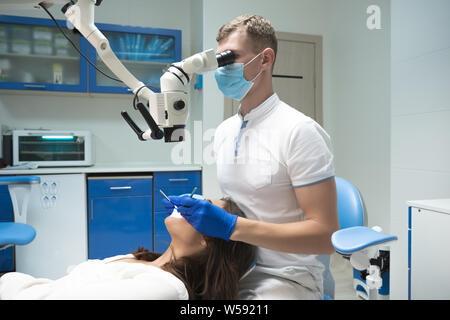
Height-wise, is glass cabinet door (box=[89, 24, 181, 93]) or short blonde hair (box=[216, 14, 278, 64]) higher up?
glass cabinet door (box=[89, 24, 181, 93])

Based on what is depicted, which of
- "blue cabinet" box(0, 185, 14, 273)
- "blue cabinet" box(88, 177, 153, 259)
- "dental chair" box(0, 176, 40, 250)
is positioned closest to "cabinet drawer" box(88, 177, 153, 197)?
"blue cabinet" box(88, 177, 153, 259)

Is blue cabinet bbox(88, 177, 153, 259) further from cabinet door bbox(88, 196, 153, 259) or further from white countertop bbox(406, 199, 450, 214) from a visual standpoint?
white countertop bbox(406, 199, 450, 214)

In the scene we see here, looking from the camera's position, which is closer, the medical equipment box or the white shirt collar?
the white shirt collar

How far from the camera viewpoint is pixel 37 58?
286 centimetres

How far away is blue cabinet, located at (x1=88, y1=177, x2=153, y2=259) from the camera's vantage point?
2680 millimetres

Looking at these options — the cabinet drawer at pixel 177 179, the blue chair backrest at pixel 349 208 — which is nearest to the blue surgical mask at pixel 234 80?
the blue chair backrest at pixel 349 208

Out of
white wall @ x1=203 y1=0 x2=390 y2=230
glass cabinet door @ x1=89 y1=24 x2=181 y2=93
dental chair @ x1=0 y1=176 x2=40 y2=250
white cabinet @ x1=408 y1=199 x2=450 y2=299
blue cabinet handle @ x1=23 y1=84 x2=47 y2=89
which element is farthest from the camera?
glass cabinet door @ x1=89 y1=24 x2=181 y2=93

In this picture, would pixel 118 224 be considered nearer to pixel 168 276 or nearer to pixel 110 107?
pixel 110 107

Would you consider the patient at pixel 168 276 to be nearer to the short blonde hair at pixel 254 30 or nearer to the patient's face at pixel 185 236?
the patient's face at pixel 185 236

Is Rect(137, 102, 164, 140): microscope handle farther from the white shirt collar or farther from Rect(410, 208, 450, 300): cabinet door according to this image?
Rect(410, 208, 450, 300): cabinet door

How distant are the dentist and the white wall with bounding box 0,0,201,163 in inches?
77.3

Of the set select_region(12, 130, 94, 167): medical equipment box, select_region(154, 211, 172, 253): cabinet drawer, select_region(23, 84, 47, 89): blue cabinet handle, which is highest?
select_region(23, 84, 47, 89): blue cabinet handle

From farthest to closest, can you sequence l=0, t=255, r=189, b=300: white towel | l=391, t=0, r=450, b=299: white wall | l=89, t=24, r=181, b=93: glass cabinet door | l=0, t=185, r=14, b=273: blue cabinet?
l=89, t=24, r=181, b=93: glass cabinet door < l=0, t=185, r=14, b=273: blue cabinet < l=391, t=0, r=450, b=299: white wall < l=0, t=255, r=189, b=300: white towel

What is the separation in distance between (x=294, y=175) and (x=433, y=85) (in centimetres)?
132
